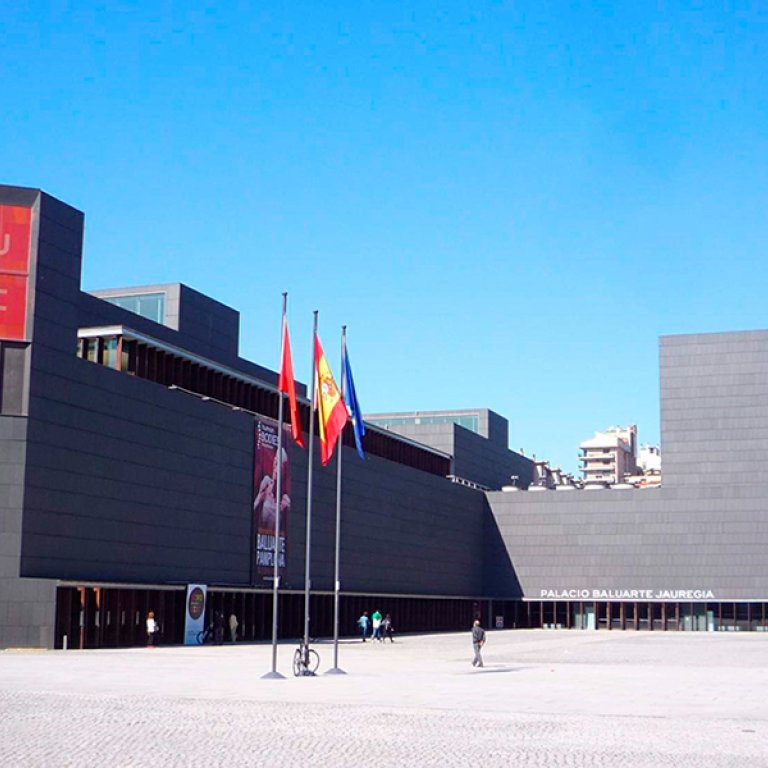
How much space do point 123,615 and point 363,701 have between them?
32.6 meters

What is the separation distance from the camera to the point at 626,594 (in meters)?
114

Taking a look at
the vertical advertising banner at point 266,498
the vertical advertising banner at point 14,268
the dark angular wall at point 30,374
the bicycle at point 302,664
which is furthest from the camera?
the vertical advertising banner at point 266,498

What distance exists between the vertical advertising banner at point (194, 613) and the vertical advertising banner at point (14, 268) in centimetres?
1698

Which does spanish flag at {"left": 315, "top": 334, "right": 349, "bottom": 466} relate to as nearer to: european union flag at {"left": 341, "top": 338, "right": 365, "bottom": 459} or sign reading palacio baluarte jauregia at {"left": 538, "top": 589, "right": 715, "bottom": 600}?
european union flag at {"left": 341, "top": 338, "right": 365, "bottom": 459}

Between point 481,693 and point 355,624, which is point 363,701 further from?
point 355,624

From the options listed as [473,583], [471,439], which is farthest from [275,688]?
[471,439]

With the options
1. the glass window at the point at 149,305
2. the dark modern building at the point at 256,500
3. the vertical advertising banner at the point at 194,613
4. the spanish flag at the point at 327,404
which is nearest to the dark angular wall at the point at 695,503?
the dark modern building at the point at 256,500

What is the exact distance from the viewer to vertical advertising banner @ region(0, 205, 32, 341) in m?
55.9

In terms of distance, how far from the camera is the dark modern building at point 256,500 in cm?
5650

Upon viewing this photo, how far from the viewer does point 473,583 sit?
117250mm

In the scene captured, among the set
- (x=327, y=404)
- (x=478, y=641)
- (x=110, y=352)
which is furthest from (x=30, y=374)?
(x=478, y=641)

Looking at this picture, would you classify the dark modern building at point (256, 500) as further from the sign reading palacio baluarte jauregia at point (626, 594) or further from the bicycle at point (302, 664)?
the bicycle at point (302, 664)

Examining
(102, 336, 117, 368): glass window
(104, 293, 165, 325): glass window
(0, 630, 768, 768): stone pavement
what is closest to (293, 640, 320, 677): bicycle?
(0, 630, 768, 768): stone pavement

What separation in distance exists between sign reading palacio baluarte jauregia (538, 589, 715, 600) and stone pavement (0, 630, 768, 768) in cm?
6289
